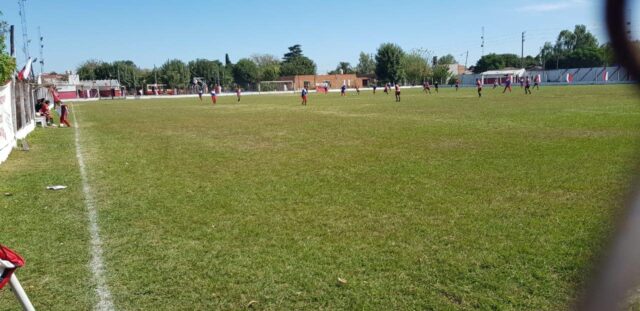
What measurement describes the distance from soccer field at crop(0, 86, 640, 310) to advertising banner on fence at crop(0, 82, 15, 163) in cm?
47

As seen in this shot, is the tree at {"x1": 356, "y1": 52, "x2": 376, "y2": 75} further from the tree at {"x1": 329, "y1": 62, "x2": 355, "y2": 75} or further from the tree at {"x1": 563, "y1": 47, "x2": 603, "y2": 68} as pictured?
the tree at {"x1": 563, "y1": 47, "x2": 603, "y2": 68}

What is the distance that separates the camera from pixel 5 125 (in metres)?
14.0

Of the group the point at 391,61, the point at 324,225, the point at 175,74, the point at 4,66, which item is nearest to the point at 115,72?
the point at 175,74

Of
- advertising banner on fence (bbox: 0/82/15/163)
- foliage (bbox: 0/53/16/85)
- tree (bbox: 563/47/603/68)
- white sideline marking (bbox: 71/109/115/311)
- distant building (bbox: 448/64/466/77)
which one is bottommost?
white sideline marking (bbox: 71/109/115/311)

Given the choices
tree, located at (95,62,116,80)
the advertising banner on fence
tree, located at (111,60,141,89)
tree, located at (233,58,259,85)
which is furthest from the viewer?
tree, located at (233,58,259,85)

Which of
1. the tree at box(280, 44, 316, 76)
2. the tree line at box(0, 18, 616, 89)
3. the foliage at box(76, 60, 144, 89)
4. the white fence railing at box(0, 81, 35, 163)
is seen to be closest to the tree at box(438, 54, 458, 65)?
the tree line at box(0, 18, 616, 89)

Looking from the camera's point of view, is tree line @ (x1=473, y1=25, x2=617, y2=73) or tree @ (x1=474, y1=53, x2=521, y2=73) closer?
tree line @ (x1=473, y1=25, x2=617, y2=73)

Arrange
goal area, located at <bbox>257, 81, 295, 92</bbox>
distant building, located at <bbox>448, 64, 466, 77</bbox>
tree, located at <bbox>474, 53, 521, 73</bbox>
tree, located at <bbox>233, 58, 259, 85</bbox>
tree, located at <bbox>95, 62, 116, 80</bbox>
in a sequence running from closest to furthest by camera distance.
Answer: goal area, located at <bbox>257, 81, 295, 92</bbox> → tree, located at <bbox>95, 62, 116, 80</bbox> → tree, located at <bbox>233, 58, 259, 85</bbox> → tree, located at <bbox>474, 53, 521, 73</bbox> → distant building, located at <bbox>448, 64, 466, 77</bbox>

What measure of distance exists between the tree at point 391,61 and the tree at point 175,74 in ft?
152

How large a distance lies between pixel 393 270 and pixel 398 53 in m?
122

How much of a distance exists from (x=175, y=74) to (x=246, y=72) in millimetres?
22144

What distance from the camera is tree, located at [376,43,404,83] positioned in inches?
4813

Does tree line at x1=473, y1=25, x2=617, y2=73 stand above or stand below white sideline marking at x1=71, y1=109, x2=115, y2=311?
above

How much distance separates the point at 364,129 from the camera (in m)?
18.7
